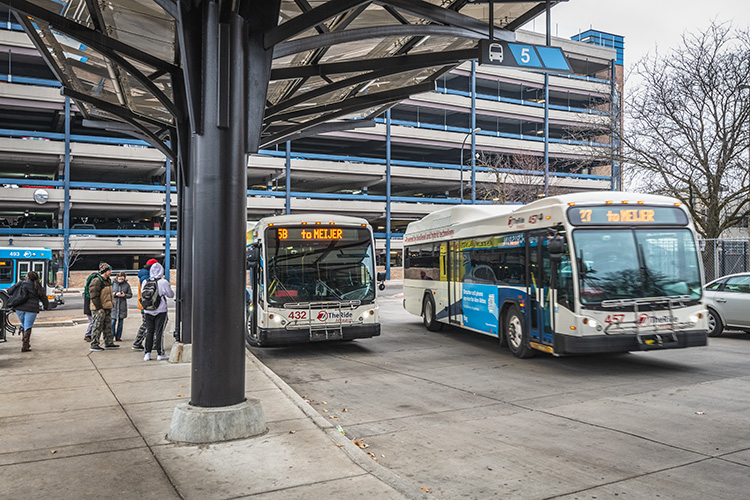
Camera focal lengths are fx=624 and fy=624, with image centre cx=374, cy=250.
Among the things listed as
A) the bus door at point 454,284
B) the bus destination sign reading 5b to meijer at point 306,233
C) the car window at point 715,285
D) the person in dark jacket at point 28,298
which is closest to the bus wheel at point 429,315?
the bus door at point 454,284

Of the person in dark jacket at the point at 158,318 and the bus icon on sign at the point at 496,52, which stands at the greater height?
the bus icon on sign at the point at 496,52

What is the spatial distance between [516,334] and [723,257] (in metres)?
13.4

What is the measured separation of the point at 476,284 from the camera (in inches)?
563

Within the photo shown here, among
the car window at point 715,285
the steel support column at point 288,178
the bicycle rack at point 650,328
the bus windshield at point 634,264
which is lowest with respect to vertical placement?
the bicycle rack at point 650,328

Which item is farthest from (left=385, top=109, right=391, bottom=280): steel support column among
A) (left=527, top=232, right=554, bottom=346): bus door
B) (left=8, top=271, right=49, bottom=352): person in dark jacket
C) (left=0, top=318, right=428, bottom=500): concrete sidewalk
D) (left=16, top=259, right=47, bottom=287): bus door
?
(left=0, top=318, right=428, bottom=500): concrete sidewalk

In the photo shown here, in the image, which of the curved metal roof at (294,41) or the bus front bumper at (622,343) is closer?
the curved metal roof at (294,41)

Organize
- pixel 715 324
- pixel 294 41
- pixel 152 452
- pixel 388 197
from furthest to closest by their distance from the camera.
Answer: pixel 388 197 < pixel 715 324 < pixel 294 41 < pixel 152 452

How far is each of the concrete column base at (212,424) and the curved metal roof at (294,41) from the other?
3.48 metres

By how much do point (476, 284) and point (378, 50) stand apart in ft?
19.9

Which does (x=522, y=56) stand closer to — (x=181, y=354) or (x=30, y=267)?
(x=181, y=354)

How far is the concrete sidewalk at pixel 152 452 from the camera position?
4.91m

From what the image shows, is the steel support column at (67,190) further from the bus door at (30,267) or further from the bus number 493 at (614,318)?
the bus number 493 at (614,318)

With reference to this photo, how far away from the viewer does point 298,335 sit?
12.9 metres

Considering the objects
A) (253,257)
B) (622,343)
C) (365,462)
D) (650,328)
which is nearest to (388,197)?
(253,257)
